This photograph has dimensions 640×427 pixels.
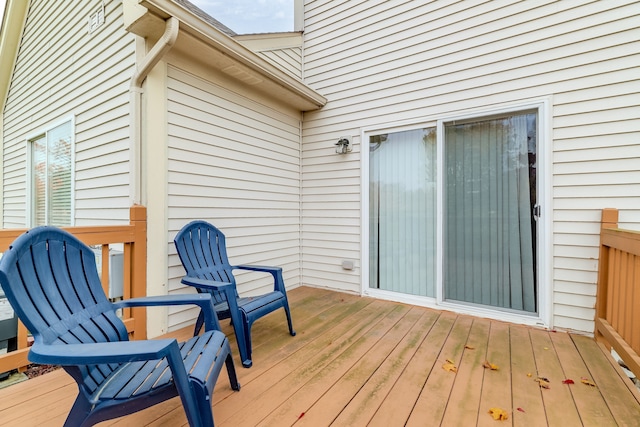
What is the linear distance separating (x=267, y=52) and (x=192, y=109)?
68.2 inches

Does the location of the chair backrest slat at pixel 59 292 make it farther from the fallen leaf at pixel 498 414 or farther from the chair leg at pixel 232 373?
the fallen leaf at pixel 498 414

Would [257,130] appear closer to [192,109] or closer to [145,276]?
[192,109]

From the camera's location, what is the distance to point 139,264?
2412 mm

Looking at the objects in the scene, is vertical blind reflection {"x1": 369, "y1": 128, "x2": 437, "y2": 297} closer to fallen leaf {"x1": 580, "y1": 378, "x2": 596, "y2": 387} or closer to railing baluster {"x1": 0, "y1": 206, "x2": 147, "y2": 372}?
fallen leaf {"x1": 580, "y1": 378, "x2": 596, "y2": 387}

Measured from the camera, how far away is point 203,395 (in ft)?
4.15

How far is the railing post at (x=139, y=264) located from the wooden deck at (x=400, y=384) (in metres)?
0.54

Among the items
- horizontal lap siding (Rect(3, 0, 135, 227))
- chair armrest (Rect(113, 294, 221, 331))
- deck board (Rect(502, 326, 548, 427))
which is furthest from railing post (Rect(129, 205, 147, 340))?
deck board (Rect(502, 326, 548, 427))

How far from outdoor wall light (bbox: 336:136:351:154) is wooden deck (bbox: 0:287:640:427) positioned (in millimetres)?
2256

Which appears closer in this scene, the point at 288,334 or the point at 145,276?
the point at 145,276

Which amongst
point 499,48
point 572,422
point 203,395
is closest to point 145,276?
point 203,395

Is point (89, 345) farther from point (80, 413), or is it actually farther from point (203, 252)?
point (203, 252)

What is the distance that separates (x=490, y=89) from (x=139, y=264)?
3.76 meters

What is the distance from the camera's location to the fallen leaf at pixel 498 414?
5.27ft

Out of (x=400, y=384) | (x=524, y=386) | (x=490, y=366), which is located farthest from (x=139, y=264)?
(x=524, y=386)
